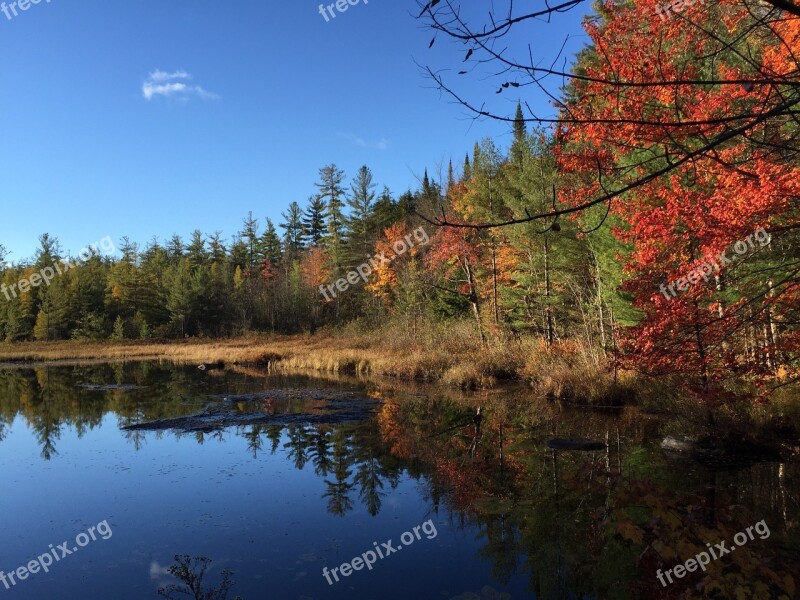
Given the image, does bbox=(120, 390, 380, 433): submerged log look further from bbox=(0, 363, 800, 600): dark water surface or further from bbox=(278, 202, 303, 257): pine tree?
bbox=(278, 202, 303, 257): pine tree

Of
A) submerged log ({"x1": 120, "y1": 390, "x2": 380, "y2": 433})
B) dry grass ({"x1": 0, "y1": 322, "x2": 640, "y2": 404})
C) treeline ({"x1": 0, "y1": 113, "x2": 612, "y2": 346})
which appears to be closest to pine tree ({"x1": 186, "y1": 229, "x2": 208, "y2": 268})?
treeline ({"x1": 0, "y1": 113, "x2": 612, "y2": 346})

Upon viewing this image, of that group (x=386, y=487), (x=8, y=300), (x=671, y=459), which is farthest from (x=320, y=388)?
(x=8, y=300)

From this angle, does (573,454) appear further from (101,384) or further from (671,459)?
(101,384)

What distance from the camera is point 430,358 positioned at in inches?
862

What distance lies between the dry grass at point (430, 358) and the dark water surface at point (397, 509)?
202 cm

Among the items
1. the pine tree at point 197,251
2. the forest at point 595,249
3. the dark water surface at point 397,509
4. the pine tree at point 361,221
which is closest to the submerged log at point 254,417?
the dark water surface at point 397,509

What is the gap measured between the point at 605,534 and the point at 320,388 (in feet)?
49.0

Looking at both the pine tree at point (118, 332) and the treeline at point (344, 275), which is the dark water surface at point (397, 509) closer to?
the treeline at point (344, 275)

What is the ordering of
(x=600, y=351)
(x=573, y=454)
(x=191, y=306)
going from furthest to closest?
(x=191, y=306) → (x=600, y=351) → (x=573, y=454)

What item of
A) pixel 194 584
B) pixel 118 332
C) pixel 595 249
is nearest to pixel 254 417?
pixel 194 584

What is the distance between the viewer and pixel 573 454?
9.16 m

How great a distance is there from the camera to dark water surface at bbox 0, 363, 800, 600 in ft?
16.2

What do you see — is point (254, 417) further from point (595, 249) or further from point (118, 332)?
point (118, 332)

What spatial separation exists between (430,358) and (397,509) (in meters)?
14.7
